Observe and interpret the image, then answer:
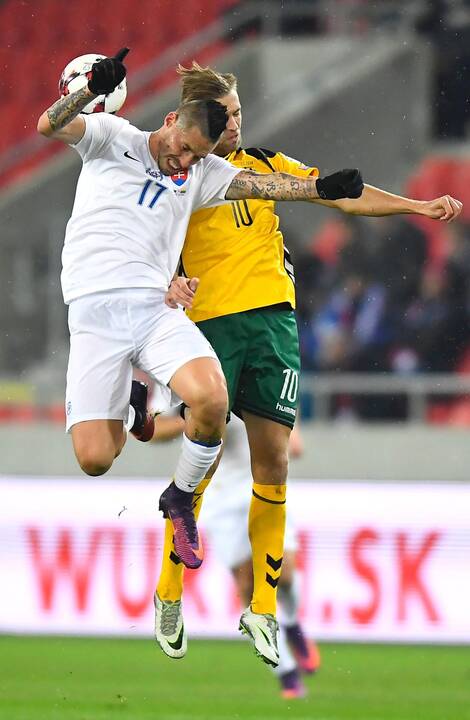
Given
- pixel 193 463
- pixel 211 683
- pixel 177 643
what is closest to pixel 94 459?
pixel 193 463

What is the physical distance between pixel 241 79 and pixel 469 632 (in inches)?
217

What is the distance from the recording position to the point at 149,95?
13.3 metres

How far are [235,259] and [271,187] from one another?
49 centimetres

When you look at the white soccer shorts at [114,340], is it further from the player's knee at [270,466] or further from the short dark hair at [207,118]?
the short dark hair at [207,118]

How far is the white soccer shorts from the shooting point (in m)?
6.54

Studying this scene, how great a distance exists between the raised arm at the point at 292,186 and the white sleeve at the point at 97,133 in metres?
0.55

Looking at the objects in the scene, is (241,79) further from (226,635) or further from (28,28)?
(226,635)

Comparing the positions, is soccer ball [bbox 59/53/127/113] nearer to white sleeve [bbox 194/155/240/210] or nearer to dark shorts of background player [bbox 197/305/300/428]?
white sleeve [bbox 194/155/240/210]

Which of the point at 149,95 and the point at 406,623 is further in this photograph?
the point at 149,95

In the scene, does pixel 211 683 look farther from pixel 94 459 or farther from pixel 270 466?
pixel 94 459

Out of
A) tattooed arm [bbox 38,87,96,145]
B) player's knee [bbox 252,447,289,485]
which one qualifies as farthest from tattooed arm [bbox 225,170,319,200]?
player's knee [bbox 252,447,289,485]

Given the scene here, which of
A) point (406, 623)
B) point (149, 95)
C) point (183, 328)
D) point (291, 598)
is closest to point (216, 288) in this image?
point (183, 328)

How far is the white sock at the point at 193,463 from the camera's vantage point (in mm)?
6453

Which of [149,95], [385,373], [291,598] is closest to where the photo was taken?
[291,598]
